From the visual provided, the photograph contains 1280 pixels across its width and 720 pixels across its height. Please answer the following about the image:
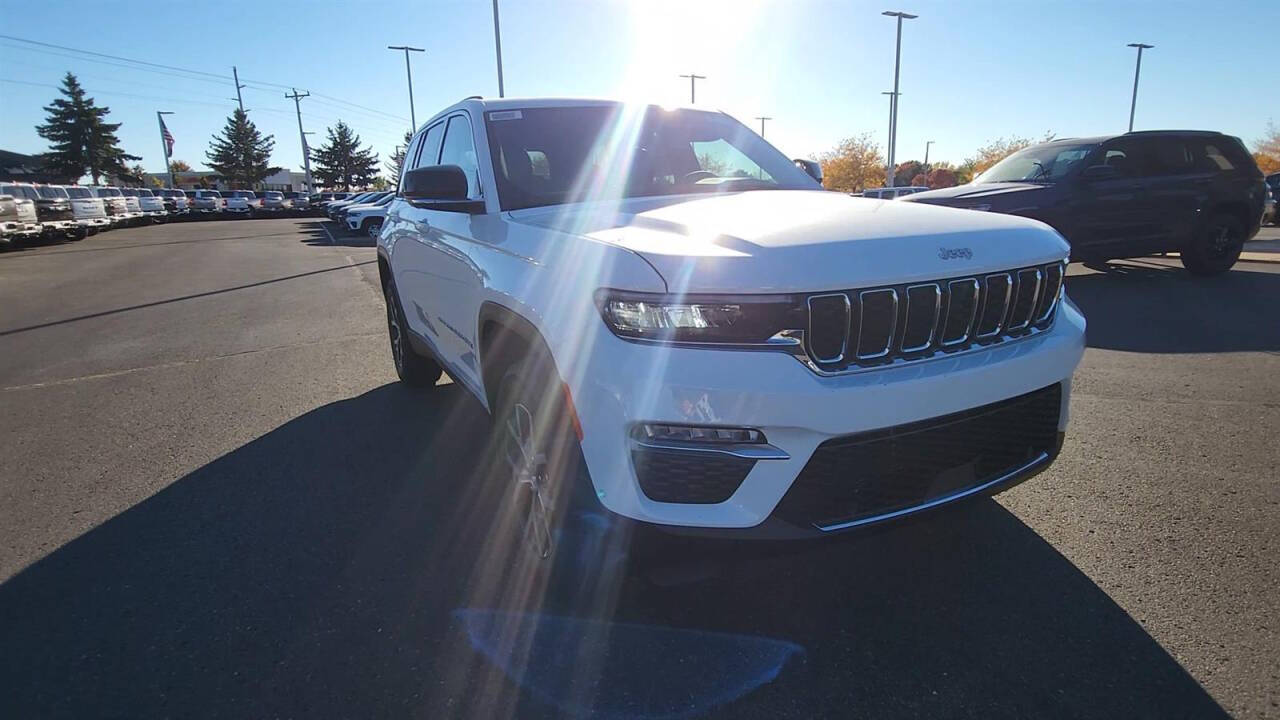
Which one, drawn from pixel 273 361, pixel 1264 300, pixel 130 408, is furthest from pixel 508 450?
pixel 1264 300

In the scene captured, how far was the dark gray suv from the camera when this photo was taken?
845cm

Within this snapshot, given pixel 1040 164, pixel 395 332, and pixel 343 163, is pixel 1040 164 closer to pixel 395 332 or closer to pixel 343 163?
pixel 395 332

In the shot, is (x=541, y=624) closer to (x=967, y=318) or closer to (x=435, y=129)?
(x=967, y=318)

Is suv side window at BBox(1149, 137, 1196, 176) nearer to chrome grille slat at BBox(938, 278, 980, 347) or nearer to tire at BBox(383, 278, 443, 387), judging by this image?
chrome grille slat at BBox(938, 278, 980, 347)

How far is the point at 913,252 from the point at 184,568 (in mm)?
3024

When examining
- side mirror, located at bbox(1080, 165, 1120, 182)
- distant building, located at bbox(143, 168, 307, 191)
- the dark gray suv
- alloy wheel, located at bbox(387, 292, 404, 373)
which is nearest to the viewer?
alloy wheel, located at bbox(387, 292, 404, 373)

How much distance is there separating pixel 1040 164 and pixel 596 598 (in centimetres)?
922

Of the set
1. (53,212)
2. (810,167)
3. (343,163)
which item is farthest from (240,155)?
(810,167)

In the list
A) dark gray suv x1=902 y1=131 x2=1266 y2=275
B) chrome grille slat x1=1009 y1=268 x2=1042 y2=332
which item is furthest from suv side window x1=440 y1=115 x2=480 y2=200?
dark gray suv x1=902 y1=131 x2=1266 y2=275

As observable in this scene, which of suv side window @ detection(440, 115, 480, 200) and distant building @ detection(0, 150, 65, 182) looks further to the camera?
distant building @ detection(0, 150, 65, 182)

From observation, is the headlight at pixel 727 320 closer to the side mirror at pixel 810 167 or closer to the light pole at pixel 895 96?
the side mirror at pixel 810 167

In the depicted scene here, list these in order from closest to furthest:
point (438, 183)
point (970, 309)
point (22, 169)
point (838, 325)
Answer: point (838, 325) → point (970, 309) → point (438, 183) → point (22, 169)

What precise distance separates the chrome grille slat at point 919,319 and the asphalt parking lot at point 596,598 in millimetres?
542

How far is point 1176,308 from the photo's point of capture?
7.49 meters
